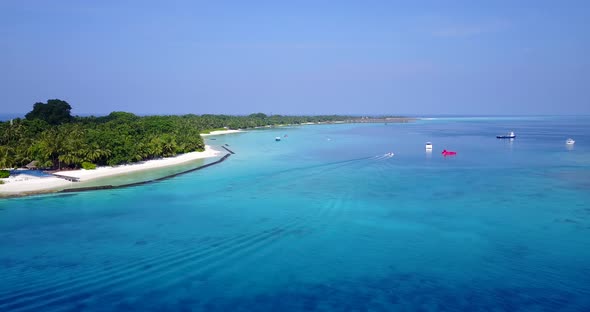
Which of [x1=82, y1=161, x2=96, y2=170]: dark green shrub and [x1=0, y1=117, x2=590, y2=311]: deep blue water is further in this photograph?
[x1=82, y1=161, x2=96, y2=170]: dark green shrub

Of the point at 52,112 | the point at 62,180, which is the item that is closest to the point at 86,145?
the point at 62,180

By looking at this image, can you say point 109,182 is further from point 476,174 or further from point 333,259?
point 476,174

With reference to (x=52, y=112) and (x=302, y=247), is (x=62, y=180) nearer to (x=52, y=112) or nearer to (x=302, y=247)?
(x=302, y=247)

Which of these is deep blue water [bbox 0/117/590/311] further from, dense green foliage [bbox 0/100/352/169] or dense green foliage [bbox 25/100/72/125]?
dense green foliage [bbox 25/100/72/125]

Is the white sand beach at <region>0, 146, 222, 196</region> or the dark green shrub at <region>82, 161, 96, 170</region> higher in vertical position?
the dark green shrub at <region>82, 161, 96, 170</region>

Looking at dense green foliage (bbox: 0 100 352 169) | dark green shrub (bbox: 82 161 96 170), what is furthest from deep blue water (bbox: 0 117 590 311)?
dense green foliage (bbox: 0 100 352 169)

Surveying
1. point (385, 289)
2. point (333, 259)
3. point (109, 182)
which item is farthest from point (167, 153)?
point (385, 289)
